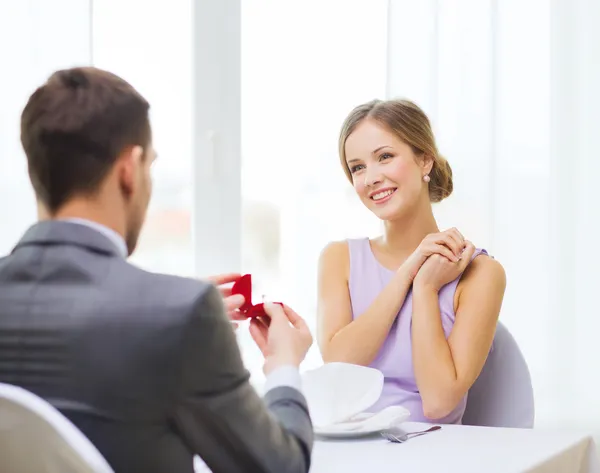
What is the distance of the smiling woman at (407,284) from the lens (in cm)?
209

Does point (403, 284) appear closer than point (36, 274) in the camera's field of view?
No

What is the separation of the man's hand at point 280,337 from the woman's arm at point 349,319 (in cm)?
86

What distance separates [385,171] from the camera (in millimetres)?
2295

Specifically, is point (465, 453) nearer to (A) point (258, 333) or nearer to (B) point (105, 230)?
(A) point (258, 333)

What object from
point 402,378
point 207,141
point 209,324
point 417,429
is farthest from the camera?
point 207,141

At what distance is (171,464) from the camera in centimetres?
101

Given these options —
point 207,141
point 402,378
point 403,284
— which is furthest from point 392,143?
point 207,141

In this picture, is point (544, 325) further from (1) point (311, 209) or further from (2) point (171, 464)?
(2) point (171, 464)

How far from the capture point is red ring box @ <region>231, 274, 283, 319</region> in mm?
1325

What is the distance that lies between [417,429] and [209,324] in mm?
872

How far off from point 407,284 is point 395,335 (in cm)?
13

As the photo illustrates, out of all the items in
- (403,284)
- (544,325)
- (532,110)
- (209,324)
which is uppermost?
(532,110)

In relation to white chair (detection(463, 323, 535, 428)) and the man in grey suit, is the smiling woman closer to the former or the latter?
white chair (detection(463, 323, 535, 428))

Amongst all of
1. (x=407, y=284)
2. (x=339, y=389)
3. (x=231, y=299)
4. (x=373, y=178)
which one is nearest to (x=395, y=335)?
(x=407, y=284)
